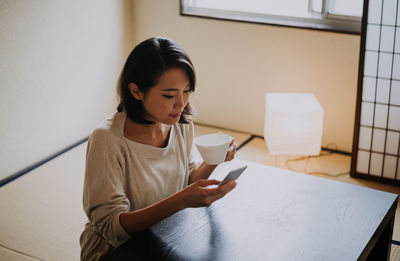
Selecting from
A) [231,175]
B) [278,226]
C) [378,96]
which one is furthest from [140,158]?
[378,96]

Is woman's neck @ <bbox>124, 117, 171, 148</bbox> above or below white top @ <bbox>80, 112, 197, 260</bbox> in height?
above

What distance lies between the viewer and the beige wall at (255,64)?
370 cm

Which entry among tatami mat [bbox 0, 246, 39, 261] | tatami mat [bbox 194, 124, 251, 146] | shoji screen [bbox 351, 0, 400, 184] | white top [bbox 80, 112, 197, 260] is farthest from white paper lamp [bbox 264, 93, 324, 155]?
tatami mat [bbox 0, 246, 39, 261]

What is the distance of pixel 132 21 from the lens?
443 cm

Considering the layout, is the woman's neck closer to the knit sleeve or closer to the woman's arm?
the knit sleeve

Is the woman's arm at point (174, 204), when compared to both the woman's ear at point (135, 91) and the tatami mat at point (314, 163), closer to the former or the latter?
the woman's ear at point (135, 91)

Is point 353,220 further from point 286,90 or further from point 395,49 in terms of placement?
point 286,90

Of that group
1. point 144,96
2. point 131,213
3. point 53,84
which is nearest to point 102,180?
point 131,213

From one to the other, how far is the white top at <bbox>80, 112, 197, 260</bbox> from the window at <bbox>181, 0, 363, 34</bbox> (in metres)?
2.15

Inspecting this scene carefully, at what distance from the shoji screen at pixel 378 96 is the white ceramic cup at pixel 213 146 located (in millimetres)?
1814

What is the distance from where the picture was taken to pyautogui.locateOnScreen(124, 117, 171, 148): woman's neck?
1758 mm

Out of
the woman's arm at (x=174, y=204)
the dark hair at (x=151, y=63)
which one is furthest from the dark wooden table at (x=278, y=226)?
the dark hair at (x=151, y=63)

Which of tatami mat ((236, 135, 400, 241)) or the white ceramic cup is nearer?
the white ceramic cup

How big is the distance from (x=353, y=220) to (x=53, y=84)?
8.47ft
